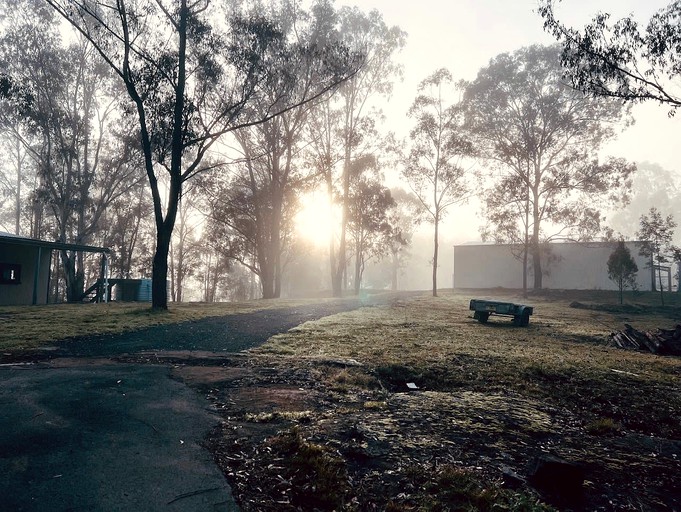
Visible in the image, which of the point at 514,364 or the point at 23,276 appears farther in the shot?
the point at 23,276

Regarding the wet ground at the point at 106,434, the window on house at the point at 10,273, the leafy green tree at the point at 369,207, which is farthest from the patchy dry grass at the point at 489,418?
the leafy green tree at the point at 369,207

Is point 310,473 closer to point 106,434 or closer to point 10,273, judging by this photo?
point 106,434

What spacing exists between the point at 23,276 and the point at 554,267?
143 feet

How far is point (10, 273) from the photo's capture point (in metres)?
21.8

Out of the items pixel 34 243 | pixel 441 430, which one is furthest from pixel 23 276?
pixel 441 430

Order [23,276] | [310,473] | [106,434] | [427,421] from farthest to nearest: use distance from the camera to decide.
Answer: [23,276], [427,421], [106,434], [310,473]

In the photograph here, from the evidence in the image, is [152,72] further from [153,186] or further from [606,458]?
[606,458]

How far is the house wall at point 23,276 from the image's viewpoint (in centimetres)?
2167

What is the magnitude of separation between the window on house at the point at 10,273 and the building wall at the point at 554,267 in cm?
3642

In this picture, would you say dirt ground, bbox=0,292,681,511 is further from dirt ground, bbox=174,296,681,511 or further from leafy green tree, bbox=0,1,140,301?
leafy green tree, bbox=0,1,140,301

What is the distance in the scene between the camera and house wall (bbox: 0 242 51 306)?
21672mm

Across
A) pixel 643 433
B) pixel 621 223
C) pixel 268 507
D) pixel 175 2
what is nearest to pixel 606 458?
pixel 643 433

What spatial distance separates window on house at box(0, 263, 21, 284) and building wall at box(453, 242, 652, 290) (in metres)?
36.4

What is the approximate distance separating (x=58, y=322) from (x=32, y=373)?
665 centimetres
